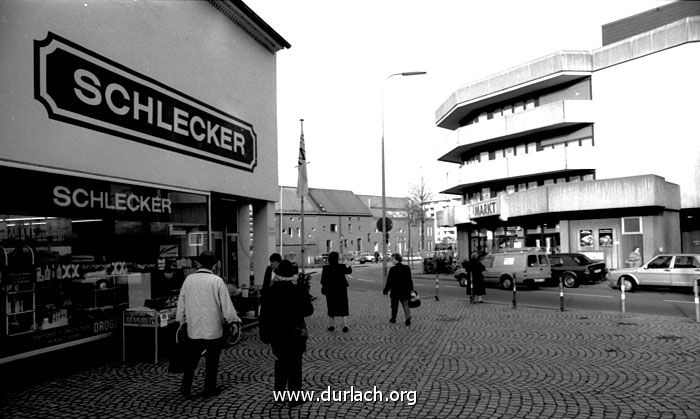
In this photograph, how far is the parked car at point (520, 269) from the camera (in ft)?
69.4

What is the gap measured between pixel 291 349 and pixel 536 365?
408 centimetres

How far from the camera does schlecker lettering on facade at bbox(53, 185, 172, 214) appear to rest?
313 inches

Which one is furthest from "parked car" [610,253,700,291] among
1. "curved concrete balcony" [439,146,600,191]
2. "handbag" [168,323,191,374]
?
"handbag" [168,323,191,374]

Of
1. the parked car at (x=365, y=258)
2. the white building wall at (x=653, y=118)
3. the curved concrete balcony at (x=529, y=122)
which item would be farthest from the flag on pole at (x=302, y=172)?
the parked car at (x=365, y=258)

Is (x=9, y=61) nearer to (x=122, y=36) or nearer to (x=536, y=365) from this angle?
(x=122, y=36)

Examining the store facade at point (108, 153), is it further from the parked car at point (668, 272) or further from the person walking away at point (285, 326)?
the parked car at point (668, 272)

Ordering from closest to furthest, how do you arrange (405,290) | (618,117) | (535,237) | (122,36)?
(122,36)
(405,290)
(618,117)
(535,237)

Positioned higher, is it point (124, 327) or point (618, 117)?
point (618, 117)

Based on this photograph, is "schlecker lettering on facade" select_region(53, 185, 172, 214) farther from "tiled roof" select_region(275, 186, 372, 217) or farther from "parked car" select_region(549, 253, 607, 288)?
"tiled roof" select_region(275, 186, 372, 217)

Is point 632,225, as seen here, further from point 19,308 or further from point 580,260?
point 19,308

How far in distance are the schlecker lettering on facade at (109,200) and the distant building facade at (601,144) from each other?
23.7 meters

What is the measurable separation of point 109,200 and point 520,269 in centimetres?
1721

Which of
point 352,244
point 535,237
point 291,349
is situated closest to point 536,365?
point 291,349

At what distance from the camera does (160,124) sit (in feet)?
33.8
